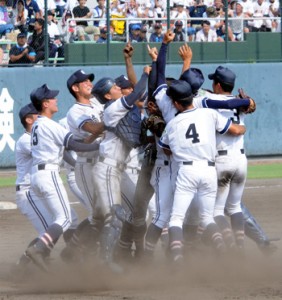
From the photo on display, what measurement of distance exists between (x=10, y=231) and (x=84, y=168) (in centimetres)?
280

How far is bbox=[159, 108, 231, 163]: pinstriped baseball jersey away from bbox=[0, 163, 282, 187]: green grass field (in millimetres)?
8872

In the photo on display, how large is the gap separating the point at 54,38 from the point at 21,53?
0.87m

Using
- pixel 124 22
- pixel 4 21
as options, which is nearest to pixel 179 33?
pixel 124 22

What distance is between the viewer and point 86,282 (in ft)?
31.3

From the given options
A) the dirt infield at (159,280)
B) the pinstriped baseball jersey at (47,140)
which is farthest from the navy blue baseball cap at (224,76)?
the dirt infield at (159,280)

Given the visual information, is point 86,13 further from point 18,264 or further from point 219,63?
point 18,264

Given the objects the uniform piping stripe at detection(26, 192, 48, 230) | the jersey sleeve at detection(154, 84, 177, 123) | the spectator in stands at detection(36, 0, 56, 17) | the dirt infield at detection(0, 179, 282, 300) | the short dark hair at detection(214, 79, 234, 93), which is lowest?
the dirt infield at detection(0, 179, 282, 300)

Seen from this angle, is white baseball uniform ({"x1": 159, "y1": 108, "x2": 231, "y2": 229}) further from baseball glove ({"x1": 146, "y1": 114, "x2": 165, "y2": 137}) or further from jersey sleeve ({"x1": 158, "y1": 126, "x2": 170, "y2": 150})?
baseball glove ({"x1": 146, "y1": 114, "x2": 165, "y2": 137})

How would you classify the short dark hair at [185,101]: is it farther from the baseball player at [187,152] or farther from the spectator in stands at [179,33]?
the spectator in stands at [179,33]

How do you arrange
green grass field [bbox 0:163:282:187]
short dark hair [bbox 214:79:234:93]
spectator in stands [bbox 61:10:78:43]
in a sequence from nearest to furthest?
1. short dark hair [bbox 214:79:234:93]
2. green grass field [bbox 0:163:282:187]
3. spectator in stands [bbox 61:10:78:43]

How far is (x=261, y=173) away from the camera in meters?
19.5

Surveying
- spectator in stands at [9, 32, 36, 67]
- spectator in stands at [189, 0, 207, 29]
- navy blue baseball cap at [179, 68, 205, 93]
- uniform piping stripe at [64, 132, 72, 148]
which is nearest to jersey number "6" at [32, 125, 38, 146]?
uniform piping stripe at [64, 132, 72, 148]

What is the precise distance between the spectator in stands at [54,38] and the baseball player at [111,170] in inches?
400

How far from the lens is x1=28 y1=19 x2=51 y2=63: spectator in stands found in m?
20.3
